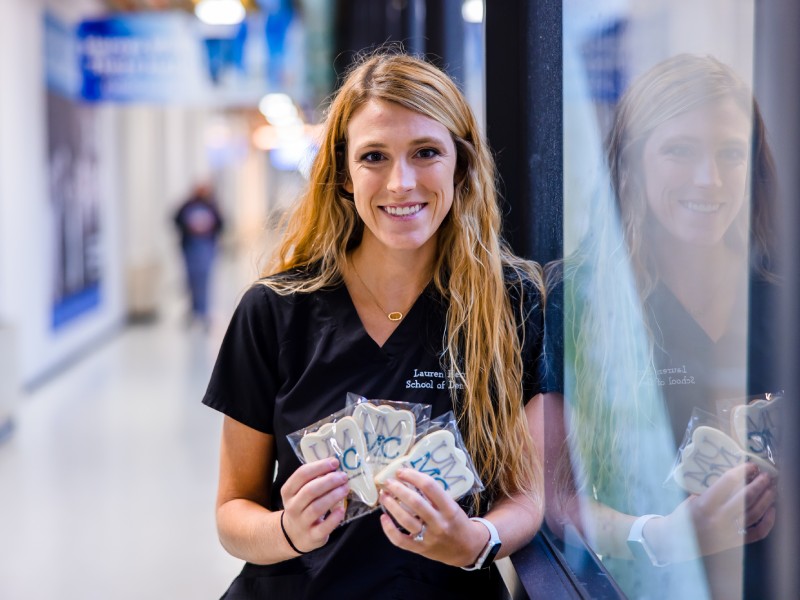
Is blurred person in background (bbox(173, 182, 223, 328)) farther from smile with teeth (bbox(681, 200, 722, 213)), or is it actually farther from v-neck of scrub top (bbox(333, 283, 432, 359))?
smile with teeth (bbox(681, 200, 722, 213))

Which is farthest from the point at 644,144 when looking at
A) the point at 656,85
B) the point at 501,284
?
the point at 501,284

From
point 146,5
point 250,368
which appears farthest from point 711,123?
point 146,5

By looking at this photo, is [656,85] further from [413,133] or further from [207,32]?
[207,32]

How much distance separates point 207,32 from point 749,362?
7.86 meters

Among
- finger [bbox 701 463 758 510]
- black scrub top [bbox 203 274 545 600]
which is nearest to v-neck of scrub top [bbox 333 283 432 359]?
black scrub top [bbox 203 274 545 600]

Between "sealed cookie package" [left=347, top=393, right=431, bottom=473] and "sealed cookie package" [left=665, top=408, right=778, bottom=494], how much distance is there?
16.2 inches

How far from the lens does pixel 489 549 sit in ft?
5.03

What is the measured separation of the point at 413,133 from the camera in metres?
1.66

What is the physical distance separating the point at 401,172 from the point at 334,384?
40 centimetres

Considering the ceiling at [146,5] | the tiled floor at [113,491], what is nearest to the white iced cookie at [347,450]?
the tiled floor at [113,491]

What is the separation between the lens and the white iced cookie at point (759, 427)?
0.83m

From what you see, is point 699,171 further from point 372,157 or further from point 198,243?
point 198,243

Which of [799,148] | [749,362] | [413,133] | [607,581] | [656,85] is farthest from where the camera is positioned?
[413,133]

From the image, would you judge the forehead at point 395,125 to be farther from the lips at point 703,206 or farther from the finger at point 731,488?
the finger at point 731,488
